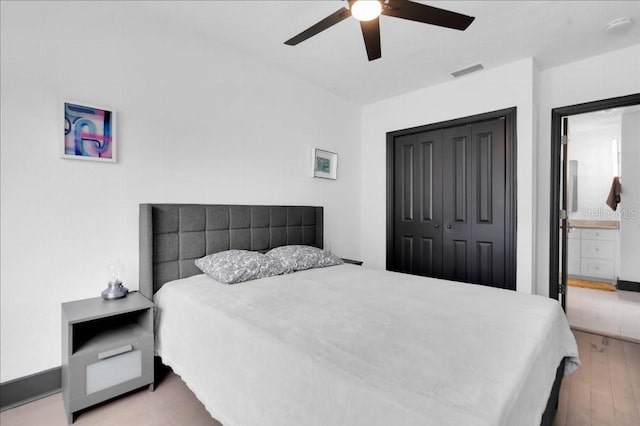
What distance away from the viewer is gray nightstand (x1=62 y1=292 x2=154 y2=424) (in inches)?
68.2

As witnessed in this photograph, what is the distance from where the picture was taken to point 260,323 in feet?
4.79

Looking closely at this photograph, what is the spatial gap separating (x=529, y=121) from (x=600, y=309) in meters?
2.50

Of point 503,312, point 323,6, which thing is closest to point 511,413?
point 503,312

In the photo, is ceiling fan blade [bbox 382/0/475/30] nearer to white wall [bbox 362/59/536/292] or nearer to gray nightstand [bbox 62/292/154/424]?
white wall [bbox 362/59/536/292]

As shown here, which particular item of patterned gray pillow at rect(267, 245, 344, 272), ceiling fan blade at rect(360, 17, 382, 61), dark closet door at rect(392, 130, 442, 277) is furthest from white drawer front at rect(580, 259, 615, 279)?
ceiling fan blade at rect(360, 17, 382, 61)

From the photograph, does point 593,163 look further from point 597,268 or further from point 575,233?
point 597,268

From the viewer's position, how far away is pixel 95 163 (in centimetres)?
212

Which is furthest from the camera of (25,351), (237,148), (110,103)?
(237,148)

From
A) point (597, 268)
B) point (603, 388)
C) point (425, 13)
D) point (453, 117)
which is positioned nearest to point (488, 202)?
point (453, 117)

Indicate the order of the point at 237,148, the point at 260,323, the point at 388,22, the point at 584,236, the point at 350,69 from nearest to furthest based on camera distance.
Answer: the point at 260,323 < the point at 388,22 < the point at 237,148 < the point at 350,69 < the point at 584,236

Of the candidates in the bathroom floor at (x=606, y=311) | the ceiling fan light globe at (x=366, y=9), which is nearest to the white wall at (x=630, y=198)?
the bathroom floor at (x=606, y=311)

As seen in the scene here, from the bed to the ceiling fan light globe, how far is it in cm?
155

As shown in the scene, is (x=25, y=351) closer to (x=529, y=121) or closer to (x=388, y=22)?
(x=388, y=22)

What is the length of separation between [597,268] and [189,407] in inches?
236
